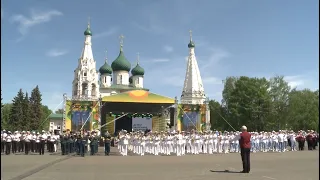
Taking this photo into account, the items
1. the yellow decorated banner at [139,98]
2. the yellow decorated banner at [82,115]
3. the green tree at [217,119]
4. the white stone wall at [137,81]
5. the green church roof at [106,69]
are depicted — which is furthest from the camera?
the green church roof at [106,69]

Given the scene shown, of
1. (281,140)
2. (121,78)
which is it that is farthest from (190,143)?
(121,78)

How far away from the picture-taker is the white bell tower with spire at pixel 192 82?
67938 millimetres

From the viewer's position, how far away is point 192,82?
6931cm

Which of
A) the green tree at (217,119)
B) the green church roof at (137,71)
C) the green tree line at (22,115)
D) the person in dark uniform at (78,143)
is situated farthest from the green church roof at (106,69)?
the person in dark uniform at (78,143)

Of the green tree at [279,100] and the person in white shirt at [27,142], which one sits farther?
the green tree at [279,100]

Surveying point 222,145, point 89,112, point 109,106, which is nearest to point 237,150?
point 222,145

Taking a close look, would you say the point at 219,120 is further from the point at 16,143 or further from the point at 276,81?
the point at 16,143

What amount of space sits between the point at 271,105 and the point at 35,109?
4413 cm

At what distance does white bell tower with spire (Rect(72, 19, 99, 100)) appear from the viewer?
202 feet

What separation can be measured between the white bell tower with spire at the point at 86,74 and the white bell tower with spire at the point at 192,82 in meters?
17.0

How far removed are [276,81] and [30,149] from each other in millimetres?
45020

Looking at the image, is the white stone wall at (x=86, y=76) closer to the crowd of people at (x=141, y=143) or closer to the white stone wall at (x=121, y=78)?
the white stone wall at (x=121, y=78)

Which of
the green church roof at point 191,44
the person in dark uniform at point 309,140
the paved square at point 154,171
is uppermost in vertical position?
the green church roof at point 191,44

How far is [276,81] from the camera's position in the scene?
5975 cm
